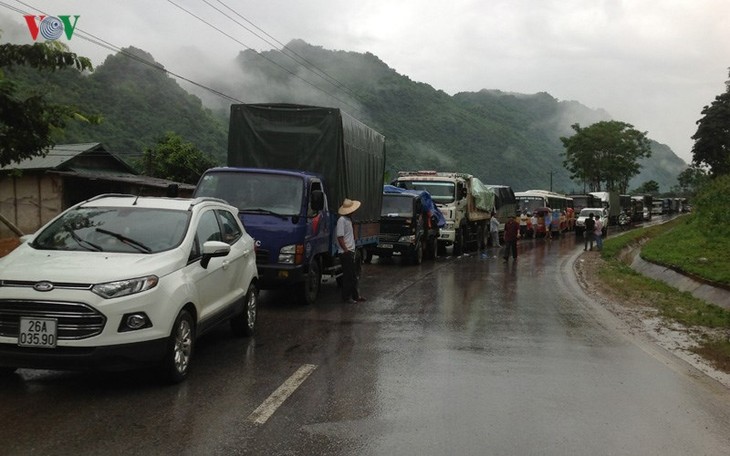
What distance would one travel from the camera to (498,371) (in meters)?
7.32

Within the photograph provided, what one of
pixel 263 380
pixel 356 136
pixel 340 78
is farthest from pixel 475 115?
pixel 263 380

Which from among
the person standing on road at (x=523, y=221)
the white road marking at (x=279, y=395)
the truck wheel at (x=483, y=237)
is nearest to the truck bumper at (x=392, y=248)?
the truck wheel at (x=483, y=237)

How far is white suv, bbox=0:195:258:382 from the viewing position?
18.4ft

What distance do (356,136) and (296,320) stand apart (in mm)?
5336

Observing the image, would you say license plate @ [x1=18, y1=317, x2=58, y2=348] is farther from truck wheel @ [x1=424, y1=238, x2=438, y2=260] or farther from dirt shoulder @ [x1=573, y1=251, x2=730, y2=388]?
truck wheel @ [x1=424, y1=238, x2=438, y2=260]

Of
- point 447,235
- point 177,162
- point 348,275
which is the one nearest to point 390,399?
point 348,275

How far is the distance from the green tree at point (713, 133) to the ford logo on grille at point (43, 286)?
7934cm

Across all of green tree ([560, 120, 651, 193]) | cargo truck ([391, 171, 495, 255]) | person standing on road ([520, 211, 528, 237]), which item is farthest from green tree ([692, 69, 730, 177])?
cargo truck ([391, 171, 495, 255])

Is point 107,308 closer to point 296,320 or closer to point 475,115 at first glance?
point 296,320

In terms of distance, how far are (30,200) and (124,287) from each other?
26272mm

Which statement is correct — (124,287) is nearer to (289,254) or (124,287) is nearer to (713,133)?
(289,254)

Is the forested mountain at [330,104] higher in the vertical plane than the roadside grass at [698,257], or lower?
higher

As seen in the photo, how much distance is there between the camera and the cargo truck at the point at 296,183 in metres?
11.0

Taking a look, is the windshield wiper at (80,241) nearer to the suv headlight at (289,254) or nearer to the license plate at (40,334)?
the license plate at (40,334)
